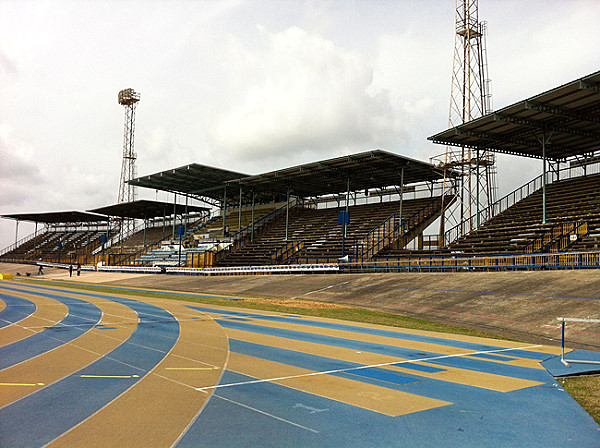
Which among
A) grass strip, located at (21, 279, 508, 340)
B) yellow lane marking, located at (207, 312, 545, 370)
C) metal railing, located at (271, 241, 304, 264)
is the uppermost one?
metal railing, located at (271, 241, 304, 264)

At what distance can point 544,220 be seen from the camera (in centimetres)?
2997

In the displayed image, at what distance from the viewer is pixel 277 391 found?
7.58 m

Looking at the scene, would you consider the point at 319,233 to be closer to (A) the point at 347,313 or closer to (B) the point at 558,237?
(B) the point at 558,237

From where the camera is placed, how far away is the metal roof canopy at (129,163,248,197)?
2040 inches

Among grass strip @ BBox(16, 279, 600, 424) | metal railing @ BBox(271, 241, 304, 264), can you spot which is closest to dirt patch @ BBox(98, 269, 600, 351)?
grass strip @ BBox(16, 279, 600, 424)

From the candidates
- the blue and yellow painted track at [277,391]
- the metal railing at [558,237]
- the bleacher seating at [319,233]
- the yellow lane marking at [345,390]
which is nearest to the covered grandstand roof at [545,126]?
the metal railing at [558,237]

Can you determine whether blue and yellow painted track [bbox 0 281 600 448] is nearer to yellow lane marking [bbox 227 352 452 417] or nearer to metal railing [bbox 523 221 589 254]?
yellow lane marking [bbox 227 352 452 417]

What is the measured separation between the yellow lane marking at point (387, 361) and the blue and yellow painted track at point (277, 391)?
4 cm

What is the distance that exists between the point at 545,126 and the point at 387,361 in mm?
27738

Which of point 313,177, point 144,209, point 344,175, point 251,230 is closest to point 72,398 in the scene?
point 344,175

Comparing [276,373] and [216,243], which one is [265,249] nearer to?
[216,243]

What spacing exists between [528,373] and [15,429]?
27.4ft

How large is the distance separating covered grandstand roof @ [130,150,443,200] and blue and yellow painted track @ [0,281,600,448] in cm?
2872

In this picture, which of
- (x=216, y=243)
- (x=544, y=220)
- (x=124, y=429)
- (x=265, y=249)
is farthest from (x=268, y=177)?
(x=124, y=429)
